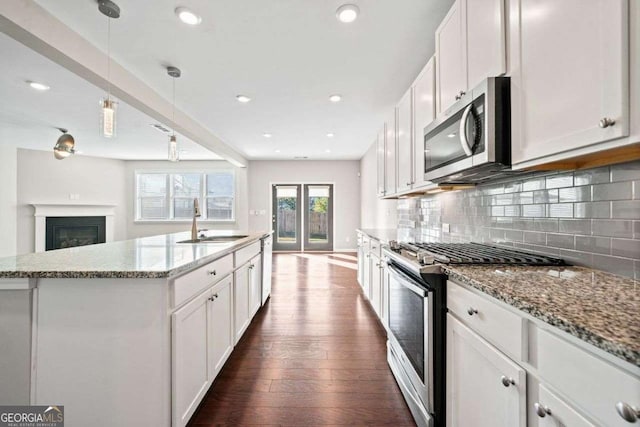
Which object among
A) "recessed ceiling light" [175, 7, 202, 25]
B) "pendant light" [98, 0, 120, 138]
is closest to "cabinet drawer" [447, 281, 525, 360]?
"pendant light" [98, 0, 120, 138]

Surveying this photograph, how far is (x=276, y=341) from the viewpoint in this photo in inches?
98.0

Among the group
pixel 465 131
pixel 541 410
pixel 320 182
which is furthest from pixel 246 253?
pixel 320 182

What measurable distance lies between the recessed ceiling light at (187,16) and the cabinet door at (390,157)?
1.91 meters

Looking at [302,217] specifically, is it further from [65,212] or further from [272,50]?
[272,50]

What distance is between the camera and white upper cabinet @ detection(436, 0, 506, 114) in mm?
1245

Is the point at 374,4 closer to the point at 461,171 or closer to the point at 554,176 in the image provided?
the point at 461,171

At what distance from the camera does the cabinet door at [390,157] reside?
2.91 m

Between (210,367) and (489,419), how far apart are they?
4.79 ft

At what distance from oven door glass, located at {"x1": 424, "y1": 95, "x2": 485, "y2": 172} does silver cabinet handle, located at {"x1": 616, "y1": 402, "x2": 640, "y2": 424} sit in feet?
3.29

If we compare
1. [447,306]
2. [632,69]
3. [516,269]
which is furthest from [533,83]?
[447,306]

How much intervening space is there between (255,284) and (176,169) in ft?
20.5

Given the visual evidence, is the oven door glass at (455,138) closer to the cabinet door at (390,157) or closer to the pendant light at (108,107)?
the cabinet door at (390,157)

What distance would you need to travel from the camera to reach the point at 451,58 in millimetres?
1657

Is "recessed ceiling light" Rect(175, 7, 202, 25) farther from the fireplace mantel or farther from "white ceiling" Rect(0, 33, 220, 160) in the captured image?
the fireplace mantel
